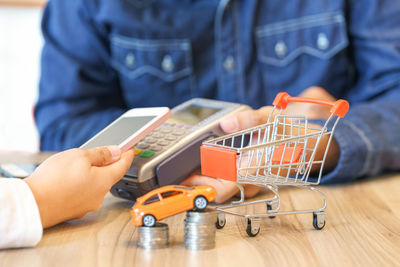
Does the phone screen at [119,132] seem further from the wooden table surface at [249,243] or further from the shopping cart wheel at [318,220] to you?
the shopping cart wheel at [318,220]

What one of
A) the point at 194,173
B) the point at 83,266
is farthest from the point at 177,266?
the point at 194,173

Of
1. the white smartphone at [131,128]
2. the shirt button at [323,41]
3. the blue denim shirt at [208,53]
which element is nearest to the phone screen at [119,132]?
the white smartphone at [131,128]

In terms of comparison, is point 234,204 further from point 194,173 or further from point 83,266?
point 83,266

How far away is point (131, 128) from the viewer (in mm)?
610

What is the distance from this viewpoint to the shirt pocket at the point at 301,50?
46.9 inches

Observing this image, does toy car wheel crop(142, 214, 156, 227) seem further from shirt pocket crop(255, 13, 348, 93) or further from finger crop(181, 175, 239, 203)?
shirt pocket crop(255, 13, 348, 93)

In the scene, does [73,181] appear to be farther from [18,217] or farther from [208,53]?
[208,53]

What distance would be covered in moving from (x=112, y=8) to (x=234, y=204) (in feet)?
2.53

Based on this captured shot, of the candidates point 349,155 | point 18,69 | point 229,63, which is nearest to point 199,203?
point 349,155

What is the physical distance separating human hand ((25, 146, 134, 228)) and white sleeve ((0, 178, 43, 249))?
1 centimetres

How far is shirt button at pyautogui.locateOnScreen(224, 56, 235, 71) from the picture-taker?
46.9 inches

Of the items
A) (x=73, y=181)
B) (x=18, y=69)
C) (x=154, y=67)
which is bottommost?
(x=18, y=69)

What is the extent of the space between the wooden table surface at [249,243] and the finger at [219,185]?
0.13ft

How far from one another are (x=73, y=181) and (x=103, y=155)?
0.17 feet
